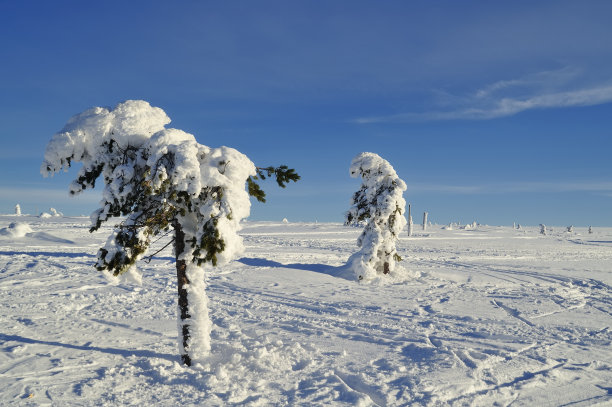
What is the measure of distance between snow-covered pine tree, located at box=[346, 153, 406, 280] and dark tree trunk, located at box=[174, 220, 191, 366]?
1097 cm

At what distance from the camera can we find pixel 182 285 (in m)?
7.64

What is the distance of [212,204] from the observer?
7.05 meters

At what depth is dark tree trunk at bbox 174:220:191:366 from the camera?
7477 mm

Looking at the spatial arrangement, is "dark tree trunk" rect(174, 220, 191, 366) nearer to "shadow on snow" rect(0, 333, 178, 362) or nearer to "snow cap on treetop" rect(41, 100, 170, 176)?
"shadow on snow" rect(0, 333, 178, 362)

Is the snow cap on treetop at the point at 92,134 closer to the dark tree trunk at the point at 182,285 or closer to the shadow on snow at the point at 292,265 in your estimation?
the dark tree trunk at the point at 182,285

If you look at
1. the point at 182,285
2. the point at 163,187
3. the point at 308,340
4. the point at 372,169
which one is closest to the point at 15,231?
the point at 372,169

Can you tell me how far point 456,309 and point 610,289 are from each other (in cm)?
950

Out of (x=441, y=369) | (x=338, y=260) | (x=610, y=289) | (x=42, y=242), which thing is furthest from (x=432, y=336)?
(x=42, y=242)

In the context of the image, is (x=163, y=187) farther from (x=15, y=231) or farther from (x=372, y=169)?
(x=15, y=231)

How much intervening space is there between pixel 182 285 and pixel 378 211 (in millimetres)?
12072

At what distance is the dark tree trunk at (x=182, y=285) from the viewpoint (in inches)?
294

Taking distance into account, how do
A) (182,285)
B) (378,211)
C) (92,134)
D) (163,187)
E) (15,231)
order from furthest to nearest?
(15,231) < (378,211) < (182,285) < (92,134) < (163,187)

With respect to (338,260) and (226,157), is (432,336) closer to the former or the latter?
(226,157)

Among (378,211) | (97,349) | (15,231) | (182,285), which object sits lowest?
(97,349)
